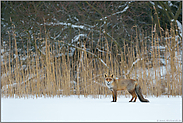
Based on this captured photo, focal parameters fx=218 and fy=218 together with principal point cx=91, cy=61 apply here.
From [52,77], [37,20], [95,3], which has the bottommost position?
[52,77]

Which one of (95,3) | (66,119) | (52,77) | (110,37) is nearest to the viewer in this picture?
(66,119)

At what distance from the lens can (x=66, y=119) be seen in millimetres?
2084

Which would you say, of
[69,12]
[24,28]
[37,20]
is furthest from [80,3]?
[24,28]

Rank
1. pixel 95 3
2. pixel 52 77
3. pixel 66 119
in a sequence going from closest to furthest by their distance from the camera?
pixel 66 119
pixel 52 77
pixel 95 3

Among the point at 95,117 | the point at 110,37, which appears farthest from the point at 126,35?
the point at 95,117

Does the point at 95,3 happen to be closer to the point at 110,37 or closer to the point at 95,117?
the point at 110,37

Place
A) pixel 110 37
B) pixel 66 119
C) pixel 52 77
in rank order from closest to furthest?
1. pixel 66 119
2. pixel 52 77
3. pixel 110 37

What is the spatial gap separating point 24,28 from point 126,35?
2.78m

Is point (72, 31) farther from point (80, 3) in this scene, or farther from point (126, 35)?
point (126, 35)

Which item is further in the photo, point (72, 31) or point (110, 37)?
point (72, 31)

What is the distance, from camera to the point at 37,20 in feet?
19.8

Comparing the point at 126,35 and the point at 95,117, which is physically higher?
the point at 126,35

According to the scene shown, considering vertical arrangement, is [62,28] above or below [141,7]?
below

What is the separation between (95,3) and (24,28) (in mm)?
2039
